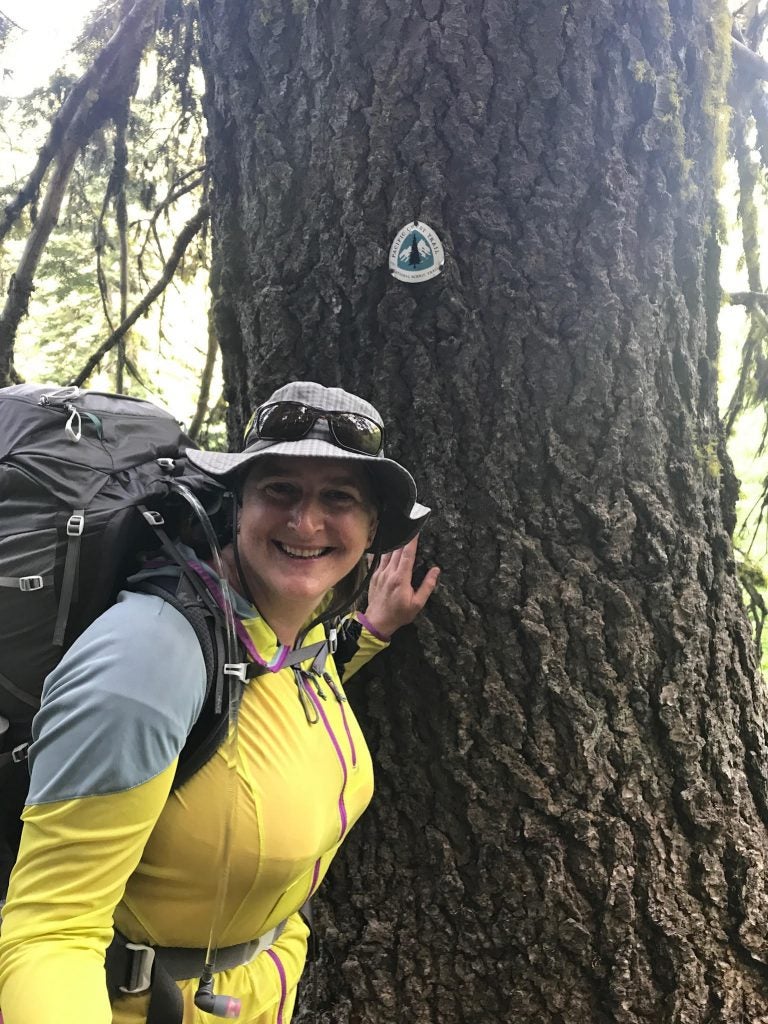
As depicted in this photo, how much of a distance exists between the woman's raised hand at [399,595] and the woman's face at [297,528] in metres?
0.44

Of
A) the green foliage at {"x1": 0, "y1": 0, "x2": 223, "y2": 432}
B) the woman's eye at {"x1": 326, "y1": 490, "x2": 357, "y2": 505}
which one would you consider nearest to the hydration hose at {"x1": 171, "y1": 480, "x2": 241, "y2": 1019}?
the woman's eye at {"x1": 326, "y1": 490, "x2": 357, "y2": 505}

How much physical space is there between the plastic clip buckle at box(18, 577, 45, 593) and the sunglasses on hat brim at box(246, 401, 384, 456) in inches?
24.8

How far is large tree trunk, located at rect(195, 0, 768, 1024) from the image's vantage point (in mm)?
2223

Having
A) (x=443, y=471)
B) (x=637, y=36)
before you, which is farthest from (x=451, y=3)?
(x=443, y=471)

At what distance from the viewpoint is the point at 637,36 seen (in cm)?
250

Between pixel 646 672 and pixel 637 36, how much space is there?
2.09 m

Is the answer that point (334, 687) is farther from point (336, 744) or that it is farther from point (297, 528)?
point (297, 528)

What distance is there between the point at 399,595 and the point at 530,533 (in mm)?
459

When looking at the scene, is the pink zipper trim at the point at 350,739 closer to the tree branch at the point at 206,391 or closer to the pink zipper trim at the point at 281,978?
the pink zipper trim at the point at 281,978

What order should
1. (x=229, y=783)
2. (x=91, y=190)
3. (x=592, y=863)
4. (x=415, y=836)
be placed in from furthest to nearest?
1. (x=91, y=190)
2. (x=415, y=836)
3. (x=592, y=863)
4. (x=229, y=783)

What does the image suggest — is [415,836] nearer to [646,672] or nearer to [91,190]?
[646,672]

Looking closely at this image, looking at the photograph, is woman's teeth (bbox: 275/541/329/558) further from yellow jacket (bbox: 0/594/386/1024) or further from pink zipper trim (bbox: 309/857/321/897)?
pink zipper trim (bbox: 309/857/321/897)

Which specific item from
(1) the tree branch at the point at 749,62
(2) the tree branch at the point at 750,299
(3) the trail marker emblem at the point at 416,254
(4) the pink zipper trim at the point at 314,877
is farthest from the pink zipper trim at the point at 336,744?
(1) the tree branch at the point at 749,62

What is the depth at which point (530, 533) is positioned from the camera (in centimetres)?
236
